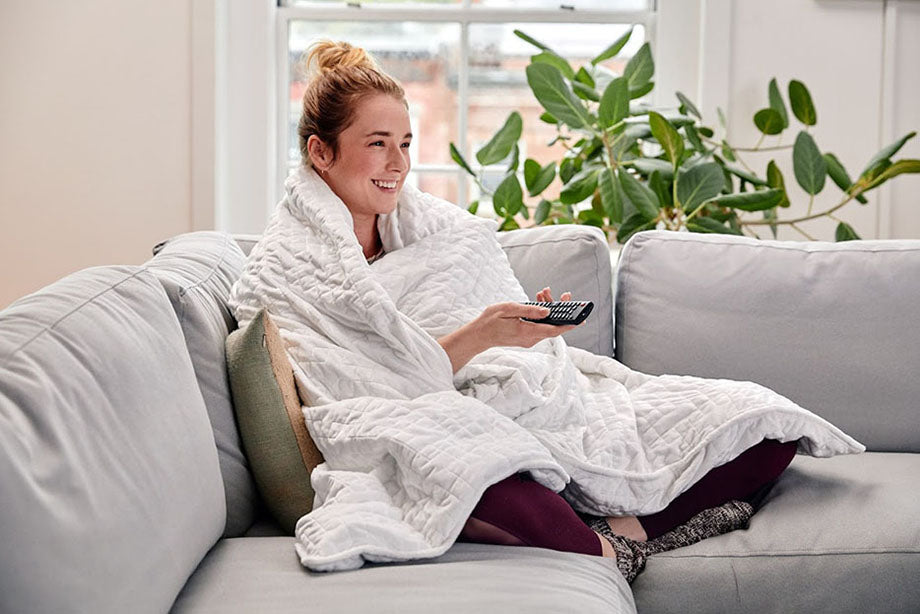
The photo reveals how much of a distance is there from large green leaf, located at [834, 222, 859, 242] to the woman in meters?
1.29

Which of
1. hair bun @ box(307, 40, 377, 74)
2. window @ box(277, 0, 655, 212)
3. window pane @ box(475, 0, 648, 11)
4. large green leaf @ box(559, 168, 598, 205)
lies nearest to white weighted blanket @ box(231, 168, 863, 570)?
hair bun @ box(307, 40, 377, 74)

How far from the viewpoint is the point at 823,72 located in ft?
10.7

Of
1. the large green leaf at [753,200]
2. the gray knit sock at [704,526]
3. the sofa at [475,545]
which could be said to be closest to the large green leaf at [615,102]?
the large green leaf at [753,200]

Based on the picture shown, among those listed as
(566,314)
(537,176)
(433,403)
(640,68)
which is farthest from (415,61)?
(433,403)

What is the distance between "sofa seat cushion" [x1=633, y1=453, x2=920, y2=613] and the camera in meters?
1.70

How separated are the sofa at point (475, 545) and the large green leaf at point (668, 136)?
1.52 feet

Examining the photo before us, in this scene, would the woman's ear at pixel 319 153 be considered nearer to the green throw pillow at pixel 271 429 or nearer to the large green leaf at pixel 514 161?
the green throw pillow at pixel 271 429

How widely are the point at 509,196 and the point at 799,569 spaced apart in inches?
60.4

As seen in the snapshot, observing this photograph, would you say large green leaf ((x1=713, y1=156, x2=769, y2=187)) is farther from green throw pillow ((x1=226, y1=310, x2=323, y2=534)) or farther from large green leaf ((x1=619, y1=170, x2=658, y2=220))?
green throw pillow ((x1=226, y1=310, x2=323, y2=534))

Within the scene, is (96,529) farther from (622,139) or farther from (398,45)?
(398,45)

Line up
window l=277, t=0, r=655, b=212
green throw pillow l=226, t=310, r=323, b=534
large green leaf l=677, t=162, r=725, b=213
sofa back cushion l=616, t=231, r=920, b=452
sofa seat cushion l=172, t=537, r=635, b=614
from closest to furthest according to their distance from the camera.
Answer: sofa seat cushion l=172, t=537, r=635, b=614, green throw pillow l=226, t=310, r=323, b=534, sofa back cushion l=616, t=231, r=920, b=452, large green leaf l=677, t=162, r=725, b=213, window l=277, t=0, r=655, b=212

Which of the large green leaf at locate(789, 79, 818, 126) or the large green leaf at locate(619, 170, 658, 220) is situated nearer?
the large green leaf at locate(619, 170, 658, 220)

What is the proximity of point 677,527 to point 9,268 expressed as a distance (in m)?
2.21

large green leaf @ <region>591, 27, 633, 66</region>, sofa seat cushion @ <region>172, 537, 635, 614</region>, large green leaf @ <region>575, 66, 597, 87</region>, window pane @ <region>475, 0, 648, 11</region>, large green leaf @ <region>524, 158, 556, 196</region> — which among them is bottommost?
sofa seat cushion @ <region>172, 537, 635, 614</region>
